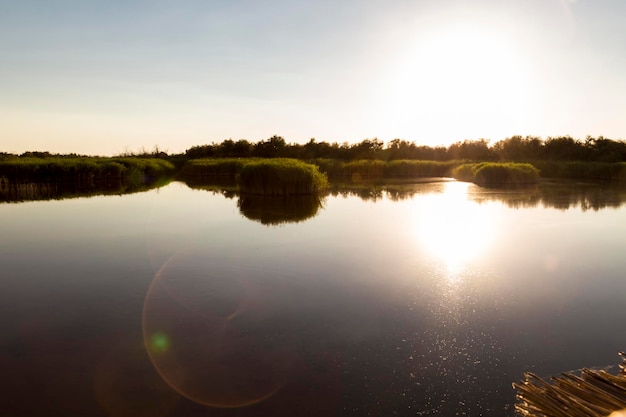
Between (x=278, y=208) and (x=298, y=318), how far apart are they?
56.3ft

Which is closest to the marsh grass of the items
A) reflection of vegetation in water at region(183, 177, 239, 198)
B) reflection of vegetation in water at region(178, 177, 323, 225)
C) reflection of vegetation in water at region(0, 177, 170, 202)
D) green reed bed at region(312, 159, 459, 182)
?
reflection of vegetation in water at region(183, 177, 239, 198)

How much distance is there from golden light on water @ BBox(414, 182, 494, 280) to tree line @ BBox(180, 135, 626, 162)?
60.8 m

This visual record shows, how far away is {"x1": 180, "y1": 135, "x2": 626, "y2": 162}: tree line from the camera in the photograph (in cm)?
7981

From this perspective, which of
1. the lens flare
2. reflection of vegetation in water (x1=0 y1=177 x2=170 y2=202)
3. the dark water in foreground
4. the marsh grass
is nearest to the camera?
the dark water in foreground

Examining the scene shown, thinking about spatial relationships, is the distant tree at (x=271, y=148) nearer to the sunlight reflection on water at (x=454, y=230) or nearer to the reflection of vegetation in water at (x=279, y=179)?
the reflection of vegetation in water at (x=279, y=179)

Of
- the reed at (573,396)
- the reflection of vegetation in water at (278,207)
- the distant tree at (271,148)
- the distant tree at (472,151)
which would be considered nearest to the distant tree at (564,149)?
the distant tree at (472,151)

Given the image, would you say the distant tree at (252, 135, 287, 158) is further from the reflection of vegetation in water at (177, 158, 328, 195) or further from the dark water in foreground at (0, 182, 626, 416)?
the dark water in foreground at (0, 182, 626, 416)

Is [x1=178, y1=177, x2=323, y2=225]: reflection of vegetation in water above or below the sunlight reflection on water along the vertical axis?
above

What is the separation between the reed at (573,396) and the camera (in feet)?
17.5

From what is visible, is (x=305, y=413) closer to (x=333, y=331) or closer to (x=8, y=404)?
(x=333, y=331)

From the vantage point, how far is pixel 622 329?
335 inches

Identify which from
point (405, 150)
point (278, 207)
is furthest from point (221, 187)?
point (405, 150)

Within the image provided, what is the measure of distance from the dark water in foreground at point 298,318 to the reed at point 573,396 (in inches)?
11.8

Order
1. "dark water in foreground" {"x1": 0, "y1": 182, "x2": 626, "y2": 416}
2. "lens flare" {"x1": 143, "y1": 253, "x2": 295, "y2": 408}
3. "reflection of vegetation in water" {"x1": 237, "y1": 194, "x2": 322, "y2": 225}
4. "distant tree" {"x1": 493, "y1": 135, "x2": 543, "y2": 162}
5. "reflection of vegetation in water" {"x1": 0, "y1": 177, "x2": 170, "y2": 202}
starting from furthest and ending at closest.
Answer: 1. "distant tree" {"x1": 493, "y1": 135, "x2": 543, "y2": 162}
2. "reflection of vegetation in water" {"x1": 0, "y1": 177, "x2": 170, "y2": 202}
3. "reflection of vegetation in water" {"x1": 237, "y1": 194, "x2": 322, "y2": 225}
4. "lens flare" {"x1": 143, "y1": 253, "x2": 295, "y2": 408}
5. "dark water in foreground" {"x1": 0, "y1": 182, "x2": 626, "y2": 416}
